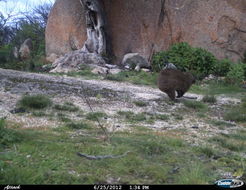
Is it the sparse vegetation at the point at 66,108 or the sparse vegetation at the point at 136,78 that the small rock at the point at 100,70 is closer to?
the sparse vegetation at the point at 136,78

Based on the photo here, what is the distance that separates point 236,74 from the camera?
15.3m

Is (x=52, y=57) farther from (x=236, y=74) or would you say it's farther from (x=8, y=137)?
(x=8, y=137)

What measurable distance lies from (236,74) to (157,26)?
6.25 meters

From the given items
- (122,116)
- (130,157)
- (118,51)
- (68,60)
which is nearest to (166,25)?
(118,51)

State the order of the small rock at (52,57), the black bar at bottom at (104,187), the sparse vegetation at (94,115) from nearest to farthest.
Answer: the black bar at bottom at (104,187) < the sparse vegetation at (94,115) < the small rock at (52,57)

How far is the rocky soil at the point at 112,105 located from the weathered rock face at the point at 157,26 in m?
7.37

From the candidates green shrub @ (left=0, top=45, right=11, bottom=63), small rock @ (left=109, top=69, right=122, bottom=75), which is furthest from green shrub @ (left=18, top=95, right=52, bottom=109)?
green shrub @ (left=0, top=45, right=11, bottom=63)

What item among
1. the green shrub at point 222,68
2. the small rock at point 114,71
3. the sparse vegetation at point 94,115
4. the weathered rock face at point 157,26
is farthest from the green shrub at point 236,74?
the sparse vegetation at point 94,115

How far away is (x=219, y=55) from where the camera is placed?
60.2ft

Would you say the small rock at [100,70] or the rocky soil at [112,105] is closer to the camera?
the rocky soil at [112,105]

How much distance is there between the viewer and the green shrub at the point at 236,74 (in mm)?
14709

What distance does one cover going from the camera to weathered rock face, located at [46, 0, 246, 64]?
18297 millimetres

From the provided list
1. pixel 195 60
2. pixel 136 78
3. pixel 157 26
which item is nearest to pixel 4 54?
pixel 157 26

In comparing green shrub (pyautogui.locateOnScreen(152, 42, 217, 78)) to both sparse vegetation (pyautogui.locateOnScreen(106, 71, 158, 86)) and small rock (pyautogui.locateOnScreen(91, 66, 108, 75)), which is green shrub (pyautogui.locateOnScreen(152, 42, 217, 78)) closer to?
sparse vegetation (pyautogui.locateOnScreen(106, 71, 158, 86))
